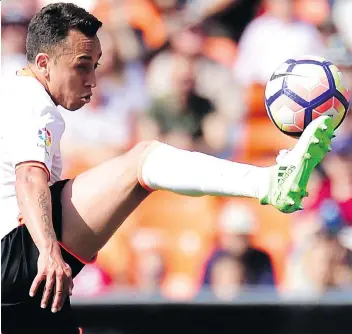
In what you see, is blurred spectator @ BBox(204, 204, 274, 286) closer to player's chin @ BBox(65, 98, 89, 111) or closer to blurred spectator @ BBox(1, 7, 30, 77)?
blurred spectator @ BBox(1, 7, 30, 77)

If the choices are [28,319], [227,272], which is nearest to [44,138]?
[28,319]

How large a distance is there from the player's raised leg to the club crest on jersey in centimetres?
33

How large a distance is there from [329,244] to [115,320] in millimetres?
1919

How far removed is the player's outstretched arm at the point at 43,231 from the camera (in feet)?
12.4

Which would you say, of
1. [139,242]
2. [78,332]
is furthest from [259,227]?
[78,332]

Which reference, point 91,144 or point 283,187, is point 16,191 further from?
point 91,144

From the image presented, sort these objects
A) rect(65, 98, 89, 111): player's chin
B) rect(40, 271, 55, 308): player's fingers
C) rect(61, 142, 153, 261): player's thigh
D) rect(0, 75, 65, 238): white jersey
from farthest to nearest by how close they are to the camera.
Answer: rect(65, 98, 89, 111): player's chin → rect(61, 142, 153, 261): player's thigh → rect(0, 75, 65, 238): white jersey → rect(40, 271, 55, 308): player's fingers

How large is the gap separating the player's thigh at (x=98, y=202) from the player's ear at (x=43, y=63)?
54 centimetres

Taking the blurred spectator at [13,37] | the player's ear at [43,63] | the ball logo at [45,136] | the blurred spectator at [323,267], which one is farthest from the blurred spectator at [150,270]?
the ball logo at [45,136]

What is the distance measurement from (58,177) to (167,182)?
28.4 inches

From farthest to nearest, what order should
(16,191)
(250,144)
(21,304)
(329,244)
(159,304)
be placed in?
(250,144), (329,244), (159,304), (21,304), (16,191)

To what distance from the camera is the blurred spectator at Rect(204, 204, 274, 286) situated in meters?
7.69

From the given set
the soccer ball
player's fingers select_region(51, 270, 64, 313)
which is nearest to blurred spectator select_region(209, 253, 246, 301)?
the soccer ball

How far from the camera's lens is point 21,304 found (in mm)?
4367
